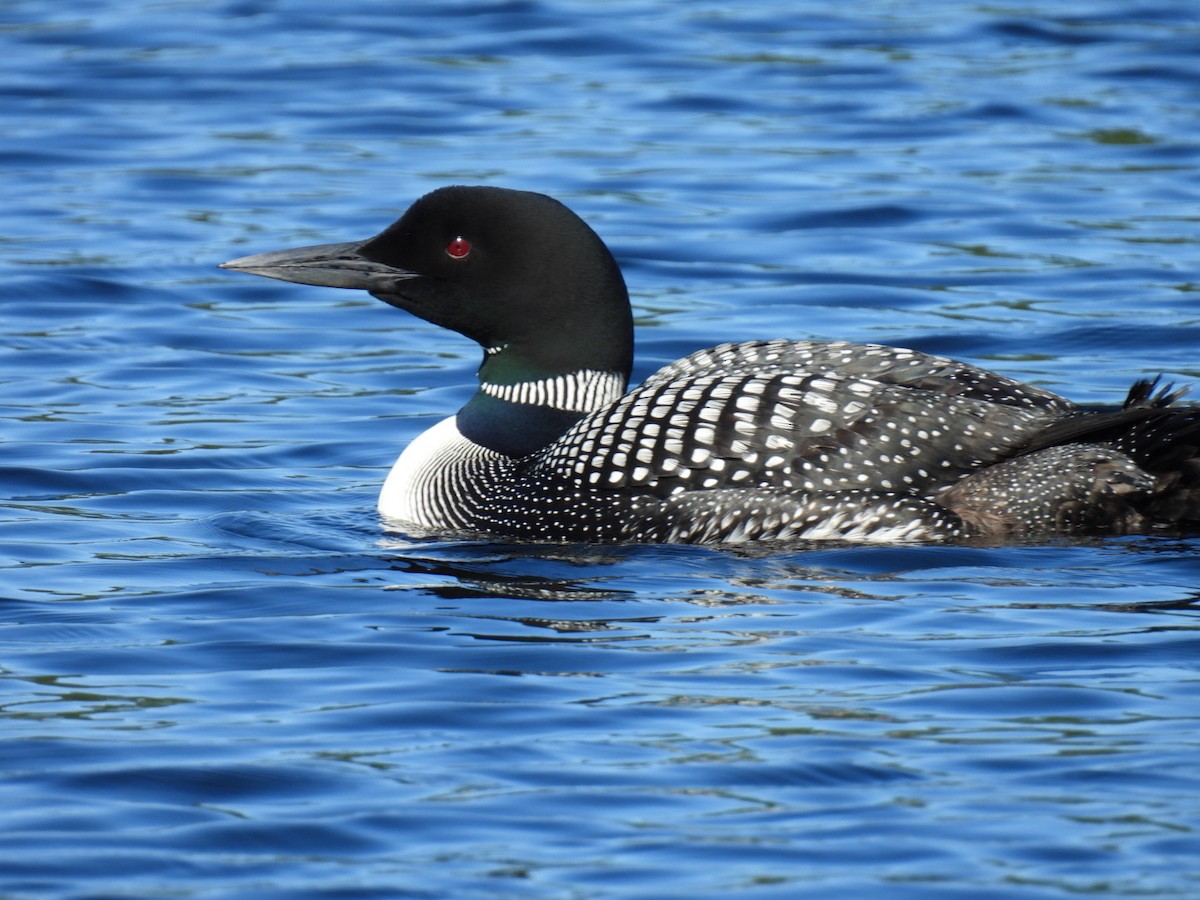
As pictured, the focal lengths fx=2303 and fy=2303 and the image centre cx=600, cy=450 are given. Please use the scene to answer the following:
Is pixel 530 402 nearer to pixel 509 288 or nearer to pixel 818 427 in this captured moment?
pixel 509 288

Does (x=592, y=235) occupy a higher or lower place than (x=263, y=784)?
higher

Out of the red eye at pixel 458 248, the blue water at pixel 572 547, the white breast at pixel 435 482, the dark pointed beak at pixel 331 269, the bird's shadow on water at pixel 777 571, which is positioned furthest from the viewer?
the dark pointed beak at pixel 331 269

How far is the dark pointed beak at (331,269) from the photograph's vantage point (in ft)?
20.8

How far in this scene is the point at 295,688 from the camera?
4648 mm

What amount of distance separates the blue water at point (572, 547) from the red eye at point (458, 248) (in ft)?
2.56

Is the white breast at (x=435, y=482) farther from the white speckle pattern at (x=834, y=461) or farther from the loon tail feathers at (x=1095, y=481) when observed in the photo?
the loon tail feathers at (x=1095, y=481)

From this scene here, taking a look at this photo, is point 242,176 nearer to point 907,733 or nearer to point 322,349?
point 322,349

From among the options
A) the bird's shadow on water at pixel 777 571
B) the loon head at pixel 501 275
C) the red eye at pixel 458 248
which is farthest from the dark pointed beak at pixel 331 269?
the bird's shadow on water at pixel 777 571

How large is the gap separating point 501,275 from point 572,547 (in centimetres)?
83

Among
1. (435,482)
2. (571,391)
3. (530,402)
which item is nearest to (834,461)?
(571,391)

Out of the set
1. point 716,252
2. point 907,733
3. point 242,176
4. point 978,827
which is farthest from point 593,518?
point 242,176

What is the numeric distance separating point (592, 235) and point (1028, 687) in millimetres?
2108

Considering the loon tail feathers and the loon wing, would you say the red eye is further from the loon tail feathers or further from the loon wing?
the loon tail feathers

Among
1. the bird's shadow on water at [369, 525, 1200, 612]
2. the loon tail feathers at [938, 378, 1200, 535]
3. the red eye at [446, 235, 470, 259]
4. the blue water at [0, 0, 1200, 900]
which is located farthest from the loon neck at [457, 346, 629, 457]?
the loon tail feathers at [938, 378, 1200, 535]
